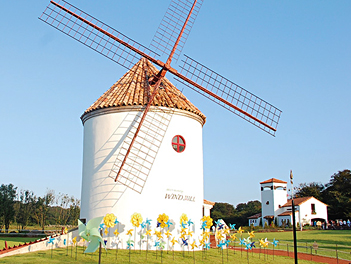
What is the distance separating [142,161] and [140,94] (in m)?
3.35

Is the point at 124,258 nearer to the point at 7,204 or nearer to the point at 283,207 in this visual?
the point at 7,204

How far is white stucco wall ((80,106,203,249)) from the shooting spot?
16156 mm

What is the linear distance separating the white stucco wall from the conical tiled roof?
520mm

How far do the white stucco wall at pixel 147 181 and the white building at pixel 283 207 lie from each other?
110ft

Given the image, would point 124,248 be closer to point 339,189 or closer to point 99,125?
point 99,125

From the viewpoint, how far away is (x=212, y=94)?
17.8m

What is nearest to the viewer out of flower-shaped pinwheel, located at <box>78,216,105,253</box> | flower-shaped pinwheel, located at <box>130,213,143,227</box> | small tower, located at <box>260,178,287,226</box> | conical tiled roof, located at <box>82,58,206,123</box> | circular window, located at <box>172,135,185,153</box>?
flower-shaped pinwheel, located at <box>78,216,105,253</box>

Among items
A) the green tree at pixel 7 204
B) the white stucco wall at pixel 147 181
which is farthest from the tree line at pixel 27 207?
the white stucco wall at pixel 147 181

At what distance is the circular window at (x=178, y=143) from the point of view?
685 inches

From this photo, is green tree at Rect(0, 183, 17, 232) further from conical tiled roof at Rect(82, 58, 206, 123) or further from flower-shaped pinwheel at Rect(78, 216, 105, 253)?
flower-shaped pinwheel at Rect(78, 216, 105, 253)

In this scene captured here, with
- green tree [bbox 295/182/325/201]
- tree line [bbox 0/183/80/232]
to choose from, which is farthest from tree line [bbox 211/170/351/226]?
tree line [bbox 0/183/80/232]

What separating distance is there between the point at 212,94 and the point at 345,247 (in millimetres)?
13682

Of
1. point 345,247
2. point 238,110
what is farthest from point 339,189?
point 238,110

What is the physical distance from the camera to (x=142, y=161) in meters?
16.5
